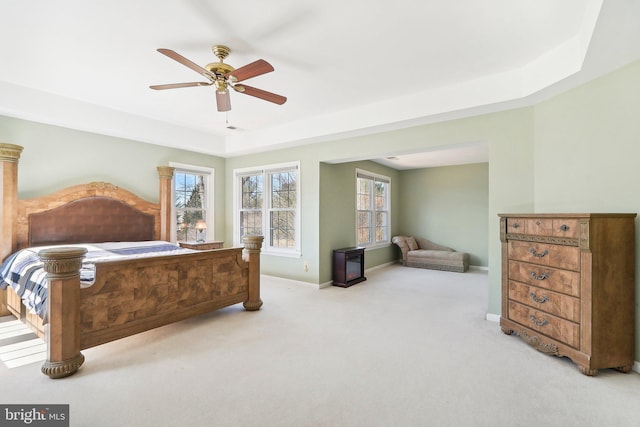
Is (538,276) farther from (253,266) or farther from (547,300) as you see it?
(253,266)

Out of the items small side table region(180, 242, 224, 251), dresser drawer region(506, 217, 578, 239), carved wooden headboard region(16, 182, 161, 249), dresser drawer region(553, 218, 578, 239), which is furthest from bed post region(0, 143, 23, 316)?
dresser drawer region(553, 218, 578, 239)

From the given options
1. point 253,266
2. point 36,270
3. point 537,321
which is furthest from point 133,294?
point 537,321

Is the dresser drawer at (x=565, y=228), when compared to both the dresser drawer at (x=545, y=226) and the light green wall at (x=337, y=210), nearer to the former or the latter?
the dresser drawer at (x=545, y=226)

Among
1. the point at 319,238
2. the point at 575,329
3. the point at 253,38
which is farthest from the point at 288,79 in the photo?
the point at 575,329

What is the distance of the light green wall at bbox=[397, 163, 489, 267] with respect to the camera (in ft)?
22.5

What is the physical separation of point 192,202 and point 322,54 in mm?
4023

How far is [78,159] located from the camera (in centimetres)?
423

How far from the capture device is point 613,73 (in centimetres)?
248

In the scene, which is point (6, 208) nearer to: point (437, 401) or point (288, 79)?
point (288, 79)

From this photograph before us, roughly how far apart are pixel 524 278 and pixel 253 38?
3.26m

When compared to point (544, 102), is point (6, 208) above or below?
below

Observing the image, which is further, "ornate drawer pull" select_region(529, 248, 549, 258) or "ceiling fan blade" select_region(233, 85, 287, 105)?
"ceiling fan blade" select_region(233, 85, 287, 105)

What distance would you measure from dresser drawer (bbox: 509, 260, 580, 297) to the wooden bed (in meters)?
2.84

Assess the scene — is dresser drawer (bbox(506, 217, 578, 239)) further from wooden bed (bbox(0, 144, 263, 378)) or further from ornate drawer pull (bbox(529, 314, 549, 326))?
wooden bed (bbox(0, 144, 263, 378))
